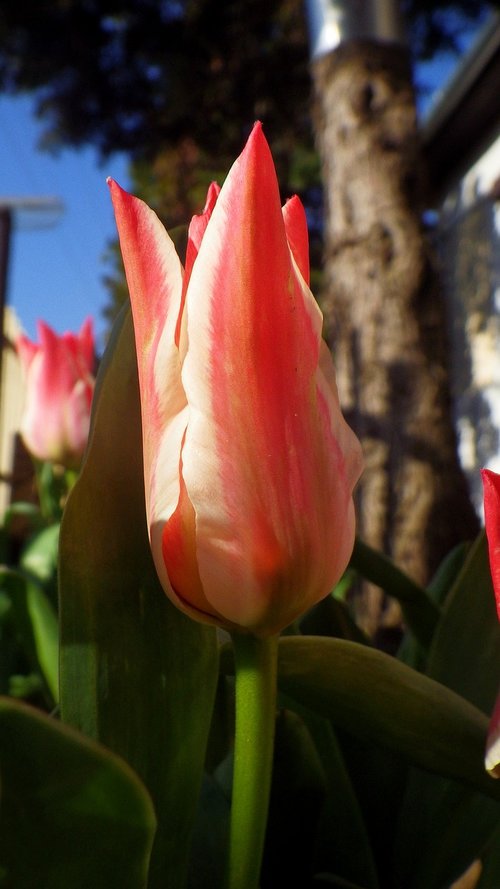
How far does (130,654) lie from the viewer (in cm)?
29

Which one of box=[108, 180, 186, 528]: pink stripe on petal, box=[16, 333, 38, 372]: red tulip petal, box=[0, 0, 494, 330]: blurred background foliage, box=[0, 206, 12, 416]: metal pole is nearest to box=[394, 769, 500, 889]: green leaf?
box=[108, 180, 186, 528]: pink stripe on petal

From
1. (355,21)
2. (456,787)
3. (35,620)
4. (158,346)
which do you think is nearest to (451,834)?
(456,787)

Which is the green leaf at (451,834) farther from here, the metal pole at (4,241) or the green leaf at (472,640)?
the metal pole at (4,241)

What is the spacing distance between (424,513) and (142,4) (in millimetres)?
3824

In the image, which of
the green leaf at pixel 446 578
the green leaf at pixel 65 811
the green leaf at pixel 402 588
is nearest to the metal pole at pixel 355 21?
the green leaf at pixel 446 578

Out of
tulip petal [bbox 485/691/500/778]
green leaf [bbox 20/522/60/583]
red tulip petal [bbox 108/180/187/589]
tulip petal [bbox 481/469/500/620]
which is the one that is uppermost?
red tulip petal [bbox 108/180/187/589]

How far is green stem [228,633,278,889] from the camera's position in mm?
273

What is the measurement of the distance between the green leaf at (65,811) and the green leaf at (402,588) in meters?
0.28

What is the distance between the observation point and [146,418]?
0.90ft

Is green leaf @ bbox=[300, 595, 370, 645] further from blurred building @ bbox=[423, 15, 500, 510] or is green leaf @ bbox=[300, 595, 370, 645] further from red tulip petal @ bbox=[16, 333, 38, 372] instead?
blurred building @ bbox=[423, 15, 500, 510]

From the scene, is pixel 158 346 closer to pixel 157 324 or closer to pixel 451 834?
pixel 157 324

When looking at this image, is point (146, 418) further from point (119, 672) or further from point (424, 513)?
point (424, 513)

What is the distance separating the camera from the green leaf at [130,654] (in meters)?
0.29

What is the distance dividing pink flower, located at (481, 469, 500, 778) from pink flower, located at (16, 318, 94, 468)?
104 centimetres
